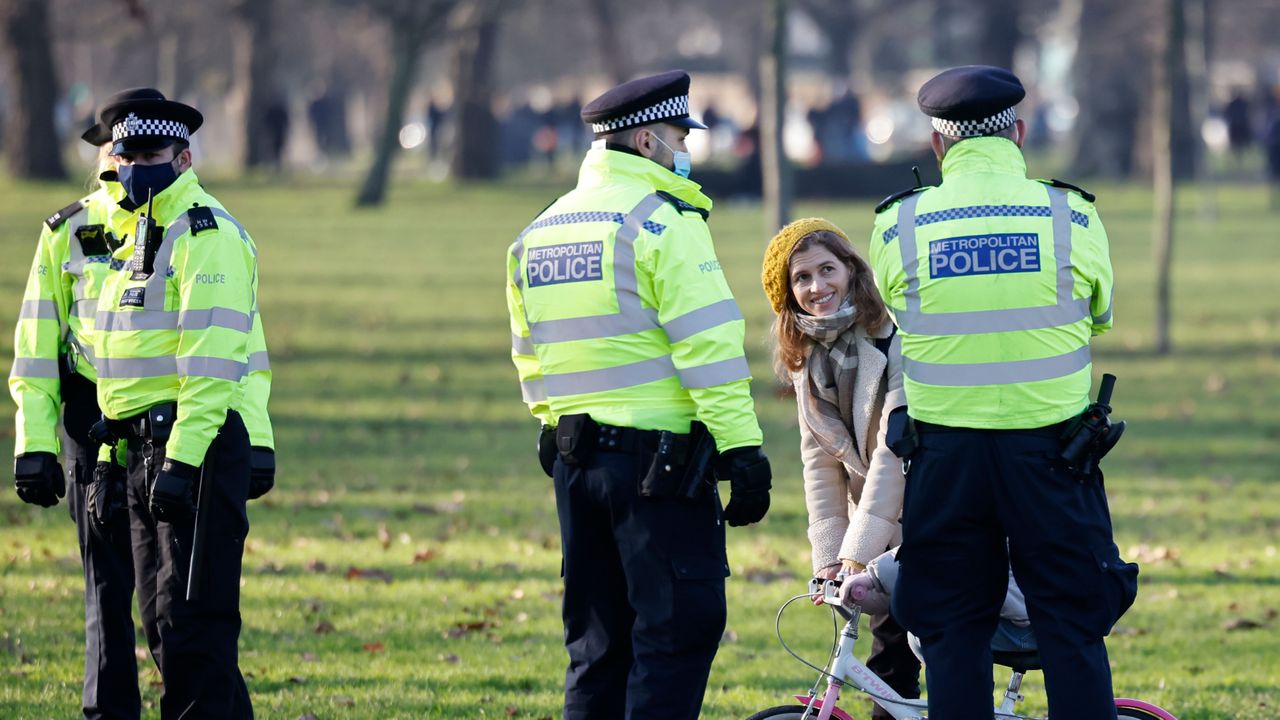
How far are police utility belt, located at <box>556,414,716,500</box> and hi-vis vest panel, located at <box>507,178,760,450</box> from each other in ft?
0.14

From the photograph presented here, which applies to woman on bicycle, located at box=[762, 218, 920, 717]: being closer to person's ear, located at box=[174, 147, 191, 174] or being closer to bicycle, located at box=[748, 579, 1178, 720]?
bicycle, located at box=[748, 579, 1178, 720]

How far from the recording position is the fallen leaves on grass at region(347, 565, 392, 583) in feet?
27.4

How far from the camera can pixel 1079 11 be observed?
41375mm

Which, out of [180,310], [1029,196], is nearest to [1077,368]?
[1029,196]

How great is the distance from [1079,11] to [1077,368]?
127 feet

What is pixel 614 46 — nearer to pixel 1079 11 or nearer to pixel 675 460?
pixel 1079 11

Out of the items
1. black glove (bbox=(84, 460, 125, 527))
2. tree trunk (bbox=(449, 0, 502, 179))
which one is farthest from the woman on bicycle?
tree trunk (bbox=(449, 0, 502, 179))

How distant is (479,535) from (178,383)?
4.43m

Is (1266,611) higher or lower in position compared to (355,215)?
lower

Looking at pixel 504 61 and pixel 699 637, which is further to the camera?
pixel 504 61

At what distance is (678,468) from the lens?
458 cm

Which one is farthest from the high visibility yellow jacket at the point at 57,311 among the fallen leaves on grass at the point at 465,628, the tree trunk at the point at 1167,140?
the tree trunk at the point at 1167,140

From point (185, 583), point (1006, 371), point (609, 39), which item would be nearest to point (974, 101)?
point (1006, 371)

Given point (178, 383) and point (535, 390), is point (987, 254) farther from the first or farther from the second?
point (178, 383)
